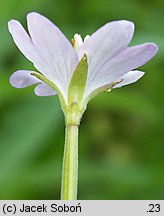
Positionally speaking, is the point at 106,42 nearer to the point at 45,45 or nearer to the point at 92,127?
the point at 45,45

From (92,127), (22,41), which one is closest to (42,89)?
(22,41)

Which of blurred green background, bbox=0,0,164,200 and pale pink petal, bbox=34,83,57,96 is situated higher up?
blurred green background, bbox=0,0,164,200

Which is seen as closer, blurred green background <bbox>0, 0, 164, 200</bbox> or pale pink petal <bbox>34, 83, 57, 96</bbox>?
pale pink petal <bbox>34, 83, 57, 96</bbox>

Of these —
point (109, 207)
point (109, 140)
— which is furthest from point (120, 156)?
point (109, 207)

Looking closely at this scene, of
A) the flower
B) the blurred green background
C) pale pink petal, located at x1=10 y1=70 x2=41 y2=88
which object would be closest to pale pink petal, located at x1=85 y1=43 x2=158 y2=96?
the flower

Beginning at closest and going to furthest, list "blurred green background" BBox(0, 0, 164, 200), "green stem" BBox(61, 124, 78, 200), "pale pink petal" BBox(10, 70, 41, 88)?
"green stem" BBox(61, 124, 78, 200) → "pale pink petal" BBox(10, 70, 41, 88) → "blurred green background" BBox(0, 0, 164, 200)

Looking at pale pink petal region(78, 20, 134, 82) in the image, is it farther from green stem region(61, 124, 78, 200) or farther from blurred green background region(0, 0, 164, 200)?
blurred green background region(0, 0, 164, 200)

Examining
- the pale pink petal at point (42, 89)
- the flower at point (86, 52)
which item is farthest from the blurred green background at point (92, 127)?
the flower at point (86, 52)
